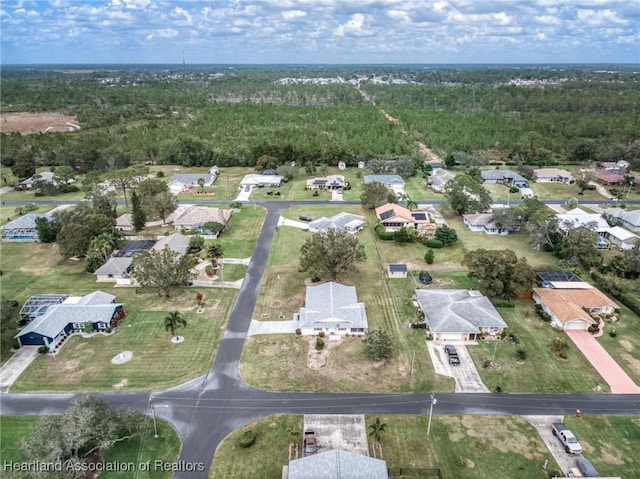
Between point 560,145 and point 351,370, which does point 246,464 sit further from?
point 560,145

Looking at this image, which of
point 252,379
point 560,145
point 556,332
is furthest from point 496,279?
point 560,145

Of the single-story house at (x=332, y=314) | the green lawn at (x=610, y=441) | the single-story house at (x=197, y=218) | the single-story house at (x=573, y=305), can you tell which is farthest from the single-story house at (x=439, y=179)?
the green lawn at (x=610, y=441)

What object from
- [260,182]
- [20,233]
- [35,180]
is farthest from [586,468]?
[35,180]

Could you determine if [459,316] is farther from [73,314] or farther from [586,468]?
[73,314]

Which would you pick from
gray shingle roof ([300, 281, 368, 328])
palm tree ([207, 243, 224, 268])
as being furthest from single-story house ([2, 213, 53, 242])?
gray shingle roof ([300, 281, 368, 328])

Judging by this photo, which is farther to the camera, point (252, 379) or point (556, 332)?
point (556, 332)

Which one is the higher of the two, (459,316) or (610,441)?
(459,316)
